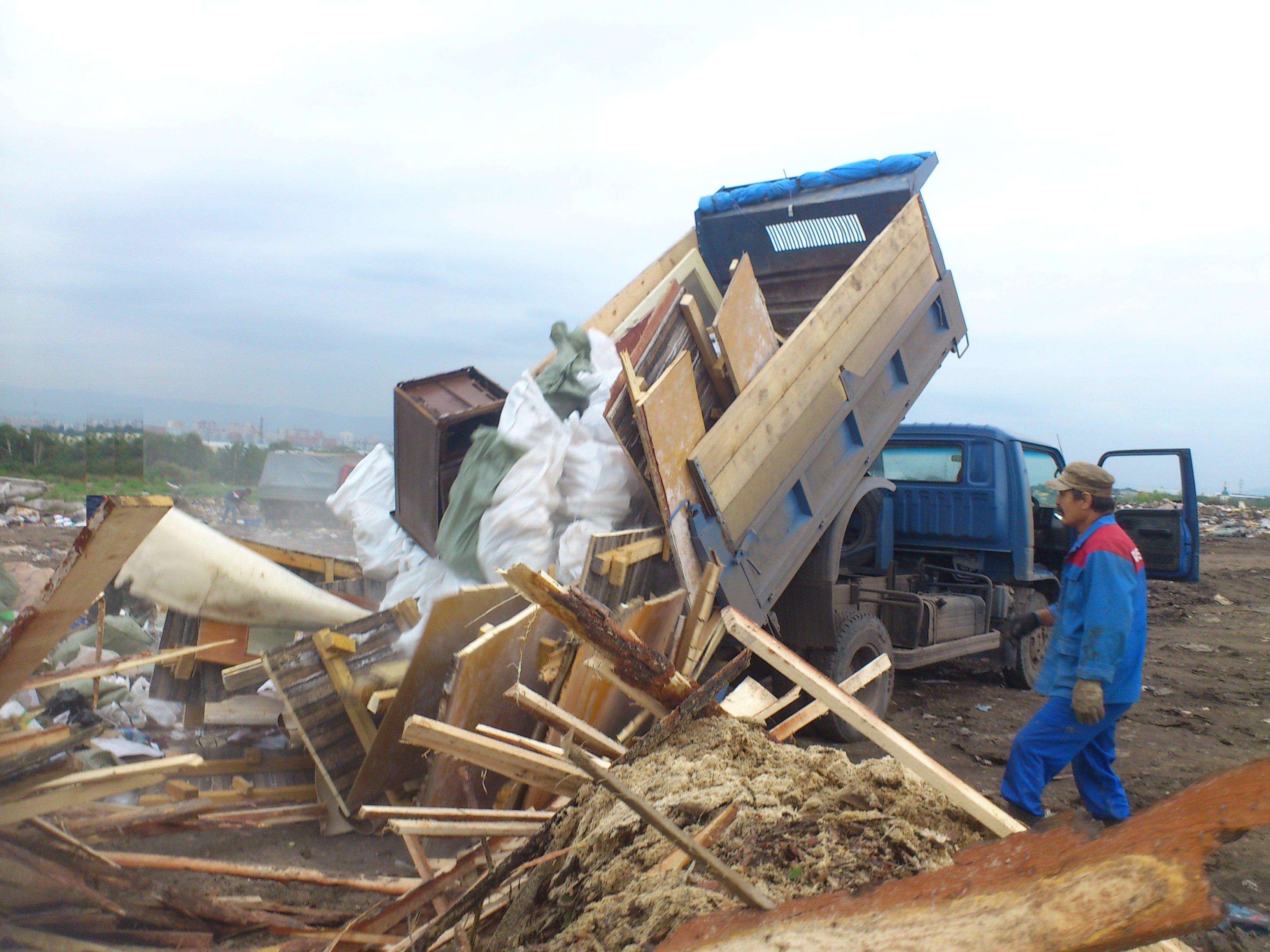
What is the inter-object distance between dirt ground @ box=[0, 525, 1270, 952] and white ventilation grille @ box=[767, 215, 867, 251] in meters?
3.10

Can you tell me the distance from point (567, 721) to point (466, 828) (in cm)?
51

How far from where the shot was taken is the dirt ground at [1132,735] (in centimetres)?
323

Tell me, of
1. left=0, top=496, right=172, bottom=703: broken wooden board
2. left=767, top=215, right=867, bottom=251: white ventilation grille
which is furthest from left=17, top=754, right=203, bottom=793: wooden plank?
left=767, top=215, right=867, bottom=251: white ventilation grille

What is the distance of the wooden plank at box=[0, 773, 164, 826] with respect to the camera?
7.60 ft

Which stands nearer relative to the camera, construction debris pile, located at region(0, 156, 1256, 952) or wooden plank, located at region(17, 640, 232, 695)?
construction debris pile, located at region(0, 156, 1256, 952)

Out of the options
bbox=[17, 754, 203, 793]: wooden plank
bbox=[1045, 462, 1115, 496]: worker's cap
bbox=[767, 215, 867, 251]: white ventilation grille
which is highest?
bbox=[767, 215, 867, 251]: white ventilation grille

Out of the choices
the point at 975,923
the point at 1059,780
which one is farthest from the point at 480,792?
the point at 1059,780

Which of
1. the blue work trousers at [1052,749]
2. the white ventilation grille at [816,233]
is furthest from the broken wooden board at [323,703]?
the white ventilation grille at [816,233]

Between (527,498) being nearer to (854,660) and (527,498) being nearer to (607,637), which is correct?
(607,637)

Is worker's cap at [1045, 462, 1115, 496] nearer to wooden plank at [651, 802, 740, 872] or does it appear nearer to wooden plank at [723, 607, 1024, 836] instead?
wooden plank at [723, 607, 1024, 836]

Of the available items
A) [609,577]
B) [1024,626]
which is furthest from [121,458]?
[1024,626]

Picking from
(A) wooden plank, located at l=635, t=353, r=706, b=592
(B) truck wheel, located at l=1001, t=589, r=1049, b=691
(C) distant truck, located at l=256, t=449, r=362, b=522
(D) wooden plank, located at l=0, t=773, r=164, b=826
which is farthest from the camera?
(C) distant truck, located at l=256, t=449, r=362, b=522

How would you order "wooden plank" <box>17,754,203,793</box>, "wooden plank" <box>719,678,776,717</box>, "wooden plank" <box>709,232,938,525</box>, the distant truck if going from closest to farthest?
"wooden plank" <box>17,754,203,793</box> < "wooden plank" <box>719,678,776,717</box> < "wooden plank" <box>709,232,938,525</box> < the distant truck

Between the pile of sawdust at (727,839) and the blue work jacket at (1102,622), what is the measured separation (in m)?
1.35
